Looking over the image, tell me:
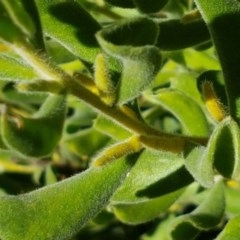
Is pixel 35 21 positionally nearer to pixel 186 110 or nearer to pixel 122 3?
pixel 122 3

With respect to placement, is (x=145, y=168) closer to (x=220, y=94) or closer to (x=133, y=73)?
(x=220, y=94)

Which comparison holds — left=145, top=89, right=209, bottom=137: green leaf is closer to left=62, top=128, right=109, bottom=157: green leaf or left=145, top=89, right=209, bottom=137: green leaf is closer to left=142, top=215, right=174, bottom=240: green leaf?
left=62, top=128, right=109, bottom=157: green leaf

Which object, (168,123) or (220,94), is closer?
(220,94)

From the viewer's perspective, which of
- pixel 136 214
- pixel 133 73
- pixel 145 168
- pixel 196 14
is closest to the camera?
pixel 133 73

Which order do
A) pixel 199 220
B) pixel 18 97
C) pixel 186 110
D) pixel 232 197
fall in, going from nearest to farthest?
pixel 199 220, pixel 186 110, pixel 232 197, pixel 18 97

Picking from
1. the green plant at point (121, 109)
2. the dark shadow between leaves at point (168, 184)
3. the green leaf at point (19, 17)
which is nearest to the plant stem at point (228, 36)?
the green plant at point (121, 109)

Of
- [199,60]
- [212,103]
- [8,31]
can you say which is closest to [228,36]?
[212,103]

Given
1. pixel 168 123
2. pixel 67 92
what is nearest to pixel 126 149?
pixel 67 92
